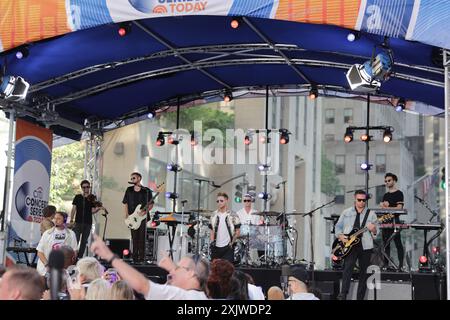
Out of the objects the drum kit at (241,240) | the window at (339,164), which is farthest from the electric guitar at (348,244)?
the window at (339,164)

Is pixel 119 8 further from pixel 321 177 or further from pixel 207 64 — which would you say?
pixel 321 177

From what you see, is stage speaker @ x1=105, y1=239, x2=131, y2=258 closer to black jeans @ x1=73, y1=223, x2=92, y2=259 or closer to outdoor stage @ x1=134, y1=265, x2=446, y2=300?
black jeans @ x1=73, y1=223, x2=92, y2=259

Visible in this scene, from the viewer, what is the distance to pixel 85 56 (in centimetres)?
1316

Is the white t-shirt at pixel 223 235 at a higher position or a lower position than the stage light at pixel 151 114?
lower

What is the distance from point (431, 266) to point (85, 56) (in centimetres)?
762

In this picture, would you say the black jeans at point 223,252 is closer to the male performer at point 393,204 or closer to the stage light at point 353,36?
the male performer at point 393,204

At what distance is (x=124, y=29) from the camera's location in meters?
11.3

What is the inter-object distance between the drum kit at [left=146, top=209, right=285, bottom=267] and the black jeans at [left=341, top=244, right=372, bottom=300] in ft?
9.25

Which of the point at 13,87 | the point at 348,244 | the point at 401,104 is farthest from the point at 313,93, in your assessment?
the point at 13,87

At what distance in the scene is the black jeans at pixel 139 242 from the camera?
49.3ft

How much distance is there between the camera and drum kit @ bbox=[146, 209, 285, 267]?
14.5 m

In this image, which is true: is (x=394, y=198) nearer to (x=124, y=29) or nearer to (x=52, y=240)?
(x=124, y=29)
